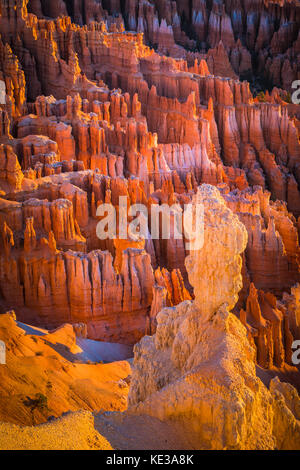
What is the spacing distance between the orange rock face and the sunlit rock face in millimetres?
4134

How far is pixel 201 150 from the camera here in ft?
90.9

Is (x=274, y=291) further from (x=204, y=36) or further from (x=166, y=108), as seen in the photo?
(x=204, y=36)

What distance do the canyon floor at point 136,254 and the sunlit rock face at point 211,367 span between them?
0.02 meters

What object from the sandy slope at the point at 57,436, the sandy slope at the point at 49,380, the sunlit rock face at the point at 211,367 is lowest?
the sandy slope at the point at 49,380

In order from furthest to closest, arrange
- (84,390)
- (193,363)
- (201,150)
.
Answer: (201,150), (84,390), (193,363)

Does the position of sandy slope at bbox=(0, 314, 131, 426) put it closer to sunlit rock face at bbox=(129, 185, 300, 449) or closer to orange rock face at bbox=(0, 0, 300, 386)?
sunlit rock face at bbox=(129, 185, 300, 449)

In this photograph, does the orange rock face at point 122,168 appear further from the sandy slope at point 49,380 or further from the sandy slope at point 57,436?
the sandy slope at point 57,436

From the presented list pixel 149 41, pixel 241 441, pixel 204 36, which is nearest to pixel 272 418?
pixel 241 441

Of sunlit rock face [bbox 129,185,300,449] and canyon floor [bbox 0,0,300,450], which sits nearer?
sunlit rock face [bbox 129,185,300,449]

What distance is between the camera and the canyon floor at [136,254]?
6.67m

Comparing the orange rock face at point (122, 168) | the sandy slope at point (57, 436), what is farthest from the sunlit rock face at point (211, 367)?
the orange rock face at point (122, 168)

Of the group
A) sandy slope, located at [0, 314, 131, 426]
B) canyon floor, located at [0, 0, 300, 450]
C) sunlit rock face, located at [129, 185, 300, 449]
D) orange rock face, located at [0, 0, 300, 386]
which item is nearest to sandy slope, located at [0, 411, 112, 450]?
canyon floor, located at [0, 0, 300, 450]

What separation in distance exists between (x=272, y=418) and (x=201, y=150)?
21.6m

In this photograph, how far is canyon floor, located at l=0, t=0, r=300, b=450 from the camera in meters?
6.67
